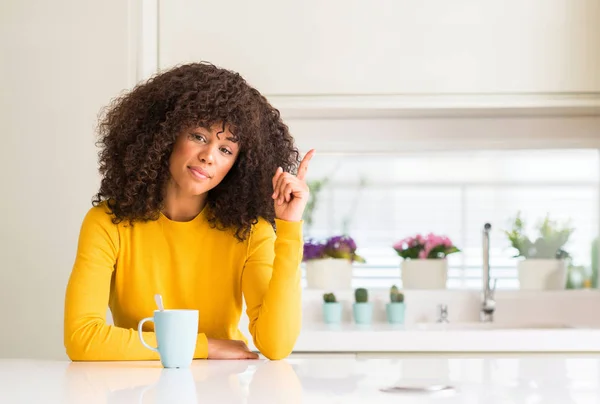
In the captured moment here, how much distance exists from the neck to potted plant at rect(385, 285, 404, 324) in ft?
4.38

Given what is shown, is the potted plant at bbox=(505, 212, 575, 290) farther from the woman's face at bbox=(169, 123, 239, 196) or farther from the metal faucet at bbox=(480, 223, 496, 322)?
the woman's face at bbox=(169, 123, 239, 196)

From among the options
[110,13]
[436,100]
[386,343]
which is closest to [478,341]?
[386,343]

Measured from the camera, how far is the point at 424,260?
3.29 m

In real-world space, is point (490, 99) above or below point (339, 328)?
above

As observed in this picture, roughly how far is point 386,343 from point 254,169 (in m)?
0.93

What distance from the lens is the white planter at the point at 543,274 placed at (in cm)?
332

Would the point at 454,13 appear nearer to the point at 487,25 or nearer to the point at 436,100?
the point at 487,25

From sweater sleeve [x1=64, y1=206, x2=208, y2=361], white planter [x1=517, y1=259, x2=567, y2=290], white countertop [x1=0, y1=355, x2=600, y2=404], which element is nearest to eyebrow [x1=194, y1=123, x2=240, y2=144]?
sweater sleeve [x1=64, y1=206, x2=208, y2=361]

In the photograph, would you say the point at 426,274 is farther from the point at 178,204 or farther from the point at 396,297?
the point at 178,204

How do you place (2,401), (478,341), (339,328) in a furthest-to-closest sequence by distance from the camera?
(339,328) < (478,341) < (2,401)

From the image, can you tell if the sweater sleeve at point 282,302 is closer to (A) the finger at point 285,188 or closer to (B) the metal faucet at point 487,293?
(A) the finger at point 285,188

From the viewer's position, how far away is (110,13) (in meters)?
2.93

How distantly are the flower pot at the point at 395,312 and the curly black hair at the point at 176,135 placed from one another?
1.19 metres

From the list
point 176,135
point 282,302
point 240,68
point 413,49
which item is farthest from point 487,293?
point 176,135
